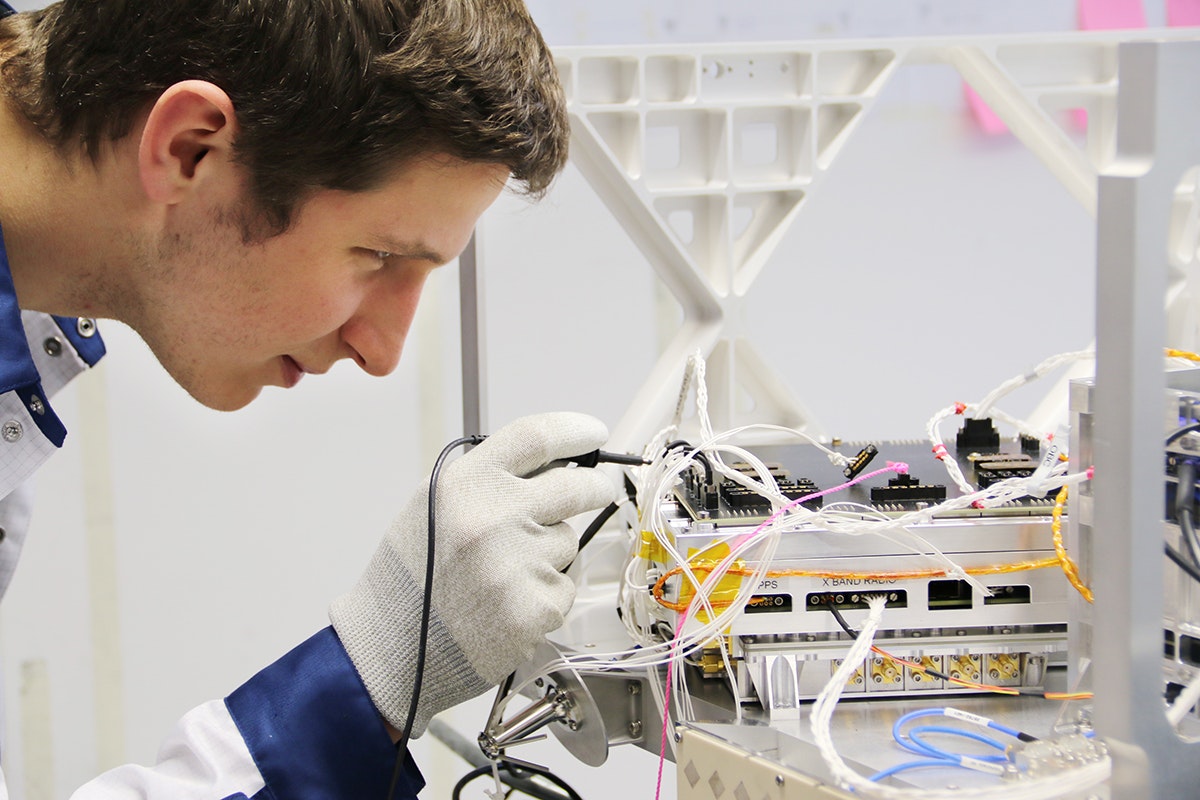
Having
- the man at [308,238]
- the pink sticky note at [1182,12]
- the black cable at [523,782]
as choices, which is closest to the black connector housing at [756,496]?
the man at [308,238]

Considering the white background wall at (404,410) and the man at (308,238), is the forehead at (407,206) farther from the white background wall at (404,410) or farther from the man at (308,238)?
the white background wall at (404,410)

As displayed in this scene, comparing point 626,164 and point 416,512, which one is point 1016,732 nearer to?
point 416,512

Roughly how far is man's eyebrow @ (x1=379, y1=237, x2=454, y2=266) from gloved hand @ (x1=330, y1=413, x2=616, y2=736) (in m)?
0.16

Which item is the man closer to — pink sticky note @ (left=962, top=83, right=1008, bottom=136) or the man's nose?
the man's nose

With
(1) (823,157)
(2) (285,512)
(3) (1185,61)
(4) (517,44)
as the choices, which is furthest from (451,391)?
(3) (1185,61)

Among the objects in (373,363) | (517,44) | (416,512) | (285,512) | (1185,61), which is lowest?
(285,512)

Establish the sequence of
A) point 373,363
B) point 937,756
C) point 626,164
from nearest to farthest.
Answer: point 937,756
point 373,363
point 626,164

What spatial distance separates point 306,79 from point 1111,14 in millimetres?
2205

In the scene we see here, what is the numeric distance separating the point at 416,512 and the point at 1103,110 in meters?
1.26

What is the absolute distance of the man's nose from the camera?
3.01 ft

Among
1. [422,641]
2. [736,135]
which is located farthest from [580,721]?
[736,135]

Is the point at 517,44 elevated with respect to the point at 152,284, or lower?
elevated

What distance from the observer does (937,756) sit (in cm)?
67

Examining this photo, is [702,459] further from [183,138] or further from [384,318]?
[183,138]
